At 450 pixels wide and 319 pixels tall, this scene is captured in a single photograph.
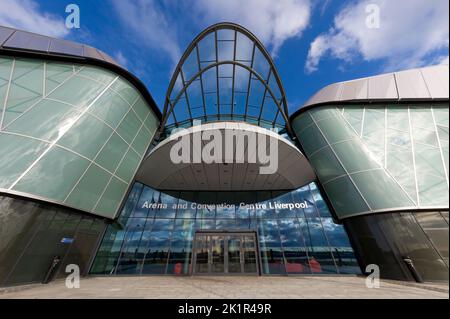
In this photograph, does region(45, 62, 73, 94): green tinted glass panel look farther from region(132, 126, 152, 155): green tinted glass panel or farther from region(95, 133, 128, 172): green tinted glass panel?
region(132, 126, 152, 155): green tinted glass panel

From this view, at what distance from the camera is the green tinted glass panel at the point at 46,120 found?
1080 cm

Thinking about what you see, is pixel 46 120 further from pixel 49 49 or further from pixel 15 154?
pixel 49 49

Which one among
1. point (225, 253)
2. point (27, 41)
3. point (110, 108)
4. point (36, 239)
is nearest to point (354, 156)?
point (225, 253)

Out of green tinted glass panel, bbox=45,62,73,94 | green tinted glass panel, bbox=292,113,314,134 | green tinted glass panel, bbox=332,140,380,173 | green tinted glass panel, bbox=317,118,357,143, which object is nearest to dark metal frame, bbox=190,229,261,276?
green tinted glass panel, bbox=332,140,380,173

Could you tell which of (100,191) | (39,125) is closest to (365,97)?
(100,191)

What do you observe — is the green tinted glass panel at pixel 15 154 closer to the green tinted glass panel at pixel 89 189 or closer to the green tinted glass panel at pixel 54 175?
the green tinted glass panel at pixel 54 175

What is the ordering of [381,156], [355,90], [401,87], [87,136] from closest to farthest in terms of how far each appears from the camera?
[87,136], [381,156], [401,87], [355,90]

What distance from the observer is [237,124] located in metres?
12.3

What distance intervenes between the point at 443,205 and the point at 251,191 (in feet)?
40.2

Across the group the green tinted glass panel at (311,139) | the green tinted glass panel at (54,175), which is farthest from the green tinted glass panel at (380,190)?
the green tinted glass panel at (54,175)

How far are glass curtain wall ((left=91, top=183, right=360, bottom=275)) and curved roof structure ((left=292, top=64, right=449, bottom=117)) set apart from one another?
8080 millimetres

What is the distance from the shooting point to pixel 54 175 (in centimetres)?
1055

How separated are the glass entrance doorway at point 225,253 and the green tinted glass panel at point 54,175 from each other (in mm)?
8594

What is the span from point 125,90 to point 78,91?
3.20 metres
